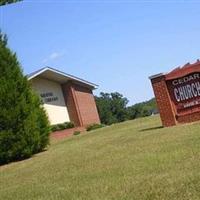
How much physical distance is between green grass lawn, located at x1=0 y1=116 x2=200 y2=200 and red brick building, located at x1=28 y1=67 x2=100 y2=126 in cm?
2750

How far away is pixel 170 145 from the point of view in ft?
45.3

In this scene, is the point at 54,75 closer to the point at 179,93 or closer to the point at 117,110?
the point at 179,93

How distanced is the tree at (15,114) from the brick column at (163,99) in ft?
17.9

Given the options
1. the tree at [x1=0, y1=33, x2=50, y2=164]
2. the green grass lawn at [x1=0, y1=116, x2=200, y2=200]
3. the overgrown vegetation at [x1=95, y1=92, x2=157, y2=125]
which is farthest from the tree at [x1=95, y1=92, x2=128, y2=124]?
the green grass lawn at [x1=0, y1=116, x2=200, y2=200]

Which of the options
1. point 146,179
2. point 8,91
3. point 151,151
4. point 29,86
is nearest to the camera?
point 146,179

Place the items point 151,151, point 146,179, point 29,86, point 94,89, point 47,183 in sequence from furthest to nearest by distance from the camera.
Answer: point 94,89
point 29,86
point 151,151
point 47,183
point 146,179

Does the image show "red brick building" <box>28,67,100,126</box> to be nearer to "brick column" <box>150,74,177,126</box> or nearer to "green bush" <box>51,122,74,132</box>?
"green bush" <box>51,122,74,132</box>

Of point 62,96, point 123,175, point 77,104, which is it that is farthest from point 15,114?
point 62,96

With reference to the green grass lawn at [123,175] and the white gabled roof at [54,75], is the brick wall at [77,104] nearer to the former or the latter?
Answer: the white gabled roof at [54,75]

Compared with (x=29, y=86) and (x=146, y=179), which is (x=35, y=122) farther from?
(x=146, y=179)

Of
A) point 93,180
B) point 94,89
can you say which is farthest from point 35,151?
point 94,89

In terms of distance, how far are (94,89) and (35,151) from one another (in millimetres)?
30546

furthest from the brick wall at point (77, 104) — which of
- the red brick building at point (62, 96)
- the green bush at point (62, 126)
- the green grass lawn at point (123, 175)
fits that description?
the green grass lawn at point (123, 175)

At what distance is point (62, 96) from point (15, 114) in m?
25.7
